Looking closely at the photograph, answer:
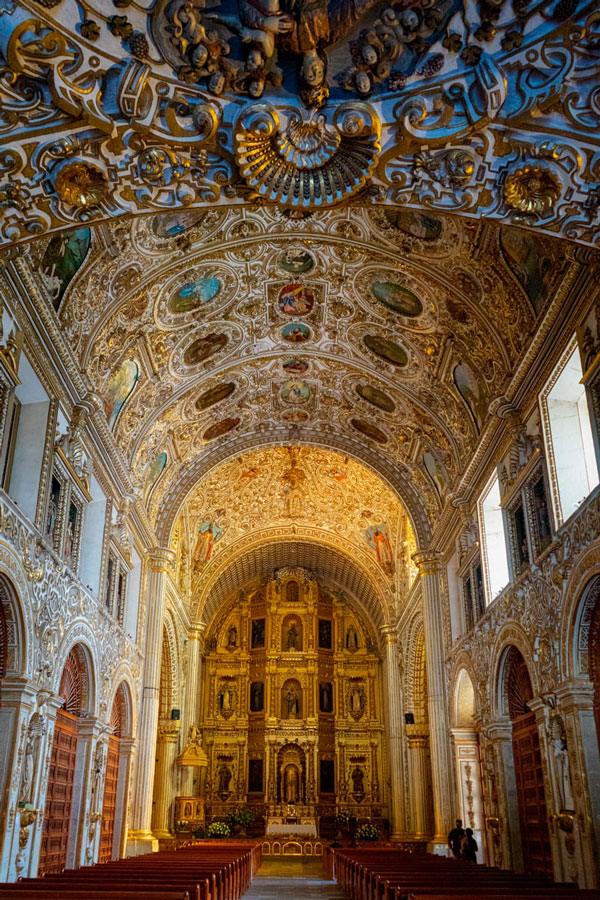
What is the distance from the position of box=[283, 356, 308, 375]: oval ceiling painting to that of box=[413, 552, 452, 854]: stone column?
21.0 feet

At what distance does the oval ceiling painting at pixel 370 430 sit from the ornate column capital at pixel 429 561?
3411mm

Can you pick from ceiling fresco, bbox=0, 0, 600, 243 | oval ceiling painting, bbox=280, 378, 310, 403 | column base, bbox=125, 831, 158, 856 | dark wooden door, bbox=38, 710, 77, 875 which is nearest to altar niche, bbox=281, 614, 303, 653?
oval ceiling painting, bbox=280, 378, 310, 403

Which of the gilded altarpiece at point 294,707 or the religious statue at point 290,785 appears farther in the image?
the gilded altarpiece at point 294,707

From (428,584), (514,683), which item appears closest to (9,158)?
(514,683)

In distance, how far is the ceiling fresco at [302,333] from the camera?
14.3m

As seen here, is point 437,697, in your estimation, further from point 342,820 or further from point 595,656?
point 342,820

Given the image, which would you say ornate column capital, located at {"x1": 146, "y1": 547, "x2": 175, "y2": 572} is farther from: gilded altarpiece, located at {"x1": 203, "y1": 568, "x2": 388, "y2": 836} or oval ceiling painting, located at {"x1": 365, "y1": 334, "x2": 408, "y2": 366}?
gilded altarpiece, located at {"x1": 203, "y1": 568, "x2": 388, "y2": 836}

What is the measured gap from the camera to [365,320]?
18.3m

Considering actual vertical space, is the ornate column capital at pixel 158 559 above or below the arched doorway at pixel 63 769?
above

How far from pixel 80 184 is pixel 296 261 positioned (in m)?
7.79

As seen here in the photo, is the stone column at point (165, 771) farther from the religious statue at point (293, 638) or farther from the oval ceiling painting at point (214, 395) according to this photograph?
the oval ceiling painting at point (214, 395)

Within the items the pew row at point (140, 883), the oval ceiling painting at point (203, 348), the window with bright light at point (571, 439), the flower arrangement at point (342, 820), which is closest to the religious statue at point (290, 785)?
the flower arrangement at point (342, 820)

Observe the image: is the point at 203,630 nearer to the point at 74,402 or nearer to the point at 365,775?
the point at 365,775

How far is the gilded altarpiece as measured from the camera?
33094 millimetres
